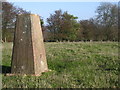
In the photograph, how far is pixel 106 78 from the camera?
18.5ft

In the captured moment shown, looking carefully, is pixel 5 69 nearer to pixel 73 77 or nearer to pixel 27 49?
pixel 27 49

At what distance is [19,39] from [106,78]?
2864mm

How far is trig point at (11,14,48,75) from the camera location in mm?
6520

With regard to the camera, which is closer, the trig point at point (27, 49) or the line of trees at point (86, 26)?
the trig point at point (27, 49)

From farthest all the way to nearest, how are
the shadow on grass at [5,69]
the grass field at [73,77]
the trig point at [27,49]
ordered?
the shadow on grass at [5,69], the trig point at [27,49], the grass field at [73,77]

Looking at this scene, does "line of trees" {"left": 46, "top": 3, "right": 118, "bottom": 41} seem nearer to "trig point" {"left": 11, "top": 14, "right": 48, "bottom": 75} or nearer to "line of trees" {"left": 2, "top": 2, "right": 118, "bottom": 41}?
"line of trees" {"left": 2, "top": 2, "right": 118, "bottom": 41}

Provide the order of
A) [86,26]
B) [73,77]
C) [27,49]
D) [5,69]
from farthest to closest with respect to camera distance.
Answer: [86,26], [5,69], [27,49], [73,77]

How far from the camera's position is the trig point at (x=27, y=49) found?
652 cm

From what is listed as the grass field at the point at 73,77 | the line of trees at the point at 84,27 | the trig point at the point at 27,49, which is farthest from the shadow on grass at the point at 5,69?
the line of trees at the point at 84,27

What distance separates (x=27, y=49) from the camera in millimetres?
6562

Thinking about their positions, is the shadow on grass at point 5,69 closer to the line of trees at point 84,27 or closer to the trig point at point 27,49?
the trig point at point 27,49

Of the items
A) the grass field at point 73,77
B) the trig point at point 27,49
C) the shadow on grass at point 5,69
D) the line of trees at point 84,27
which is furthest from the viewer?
the line of trees at point 84,27

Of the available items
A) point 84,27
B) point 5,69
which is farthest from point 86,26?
point 5,69

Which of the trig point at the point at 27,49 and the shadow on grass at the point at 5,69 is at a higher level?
the trig point at the point at 27,49
